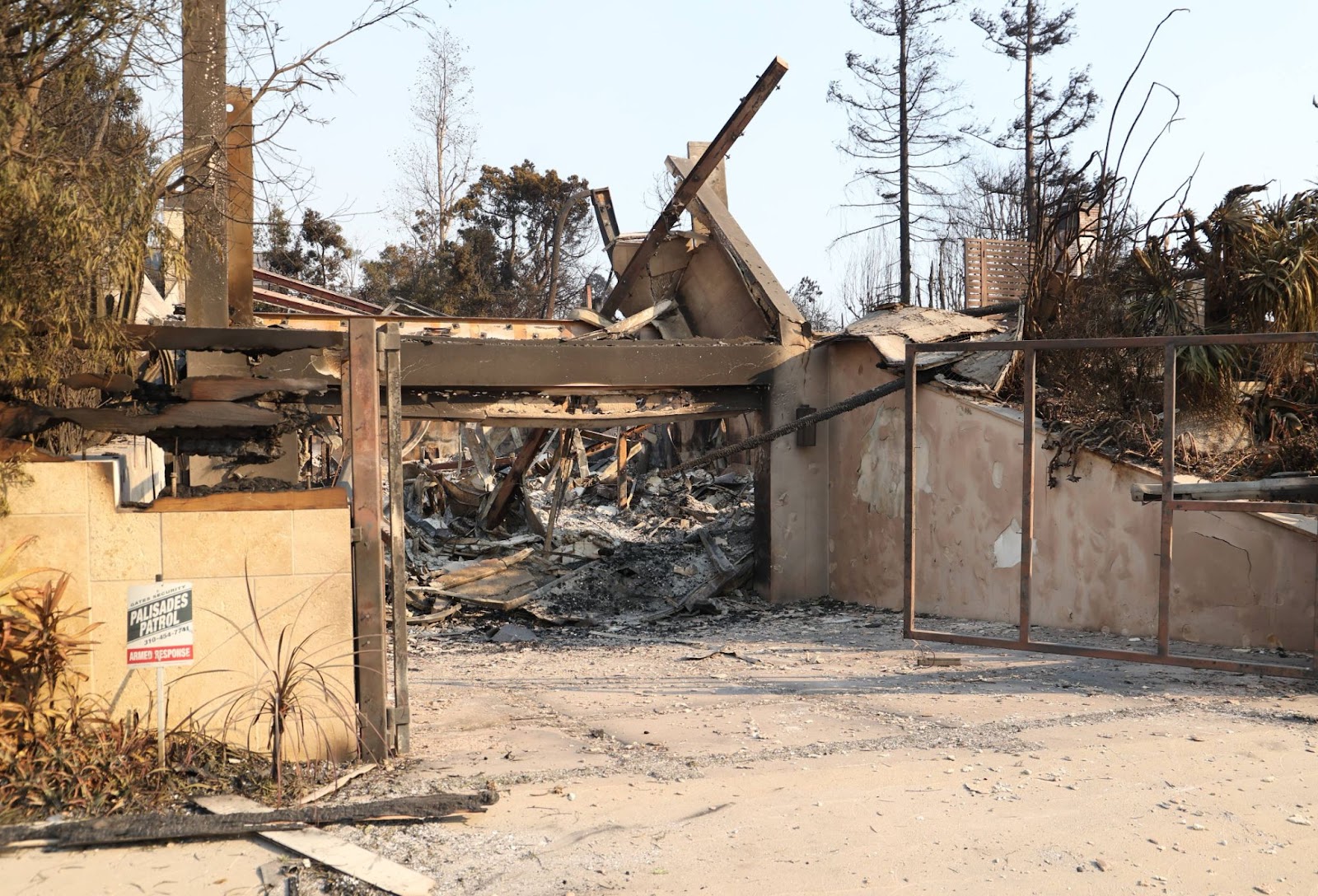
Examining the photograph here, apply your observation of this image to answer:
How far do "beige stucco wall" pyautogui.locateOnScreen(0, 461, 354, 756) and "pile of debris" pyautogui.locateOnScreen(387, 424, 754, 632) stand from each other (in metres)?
4.86

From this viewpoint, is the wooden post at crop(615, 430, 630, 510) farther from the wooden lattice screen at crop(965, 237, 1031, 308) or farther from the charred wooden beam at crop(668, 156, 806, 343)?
the wooden lattice screen at crop(965, 237, 1031, 308)

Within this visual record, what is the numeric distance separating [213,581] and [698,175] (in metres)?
7.86

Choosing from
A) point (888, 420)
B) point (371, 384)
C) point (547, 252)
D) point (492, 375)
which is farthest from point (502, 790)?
point (547, 252)

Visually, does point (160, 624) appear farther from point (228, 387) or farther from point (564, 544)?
point (564, 544)

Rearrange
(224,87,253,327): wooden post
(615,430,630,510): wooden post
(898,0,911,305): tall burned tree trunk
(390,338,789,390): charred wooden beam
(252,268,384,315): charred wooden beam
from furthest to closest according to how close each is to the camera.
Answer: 1. (898,0,911,305): tall burned tree trunk
2. (252,268,384,315): charred wooden beam
3. (615,430,630,510): wooden post
4. (390,338,789,390): charred wooden beam
5. (224,87,253,327): wooden post

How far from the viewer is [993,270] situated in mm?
13859

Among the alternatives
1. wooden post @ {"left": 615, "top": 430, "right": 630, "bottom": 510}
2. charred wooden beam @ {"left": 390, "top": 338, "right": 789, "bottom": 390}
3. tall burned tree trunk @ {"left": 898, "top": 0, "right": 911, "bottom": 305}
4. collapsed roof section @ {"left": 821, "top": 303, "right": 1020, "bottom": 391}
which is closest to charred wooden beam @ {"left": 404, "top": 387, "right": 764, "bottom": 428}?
charred wooden beam @ {"left": 390, "top": 338, "right": 789, "bottom": 390}

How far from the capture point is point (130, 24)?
17.5 feet

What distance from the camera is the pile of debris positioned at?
36.3 ft

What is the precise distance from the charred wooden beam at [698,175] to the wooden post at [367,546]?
695cm

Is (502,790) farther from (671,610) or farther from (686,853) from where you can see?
(671,610)

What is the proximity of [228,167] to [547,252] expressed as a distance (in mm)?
24974

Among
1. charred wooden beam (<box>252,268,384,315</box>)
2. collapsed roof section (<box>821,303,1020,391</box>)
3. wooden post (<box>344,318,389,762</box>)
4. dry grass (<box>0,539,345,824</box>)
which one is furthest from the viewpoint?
charred wooden beam (<box>252,268,384,315</box>)

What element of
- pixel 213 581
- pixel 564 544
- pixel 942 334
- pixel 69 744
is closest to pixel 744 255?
pixel 942 334
